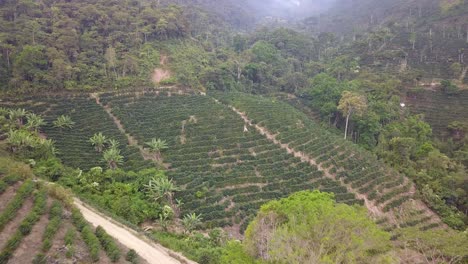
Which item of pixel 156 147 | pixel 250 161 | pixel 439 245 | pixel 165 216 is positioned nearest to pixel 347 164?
pixel 250 161

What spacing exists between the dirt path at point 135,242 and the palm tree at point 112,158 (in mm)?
9368

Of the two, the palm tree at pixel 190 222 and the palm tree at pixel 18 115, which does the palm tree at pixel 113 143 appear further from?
the palm tree at pixel 190 222

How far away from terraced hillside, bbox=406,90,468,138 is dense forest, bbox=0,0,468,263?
271 mm

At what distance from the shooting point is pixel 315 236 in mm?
17406

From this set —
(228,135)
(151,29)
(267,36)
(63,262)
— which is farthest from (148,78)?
(267,36)

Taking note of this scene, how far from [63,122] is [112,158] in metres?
8.96

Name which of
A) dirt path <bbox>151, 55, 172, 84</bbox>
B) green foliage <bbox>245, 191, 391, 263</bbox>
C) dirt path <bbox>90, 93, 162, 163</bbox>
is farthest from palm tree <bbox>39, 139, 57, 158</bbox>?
dirt path <bbox>151, 55, 172, 84</bbox>

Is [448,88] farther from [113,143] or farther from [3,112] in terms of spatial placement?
[3,112]

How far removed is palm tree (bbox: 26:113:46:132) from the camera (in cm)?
3234

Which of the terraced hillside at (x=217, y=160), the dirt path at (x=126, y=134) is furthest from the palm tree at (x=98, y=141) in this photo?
the terraced hillside at (x=217, y=160)

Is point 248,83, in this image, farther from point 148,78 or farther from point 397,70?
point 397,70

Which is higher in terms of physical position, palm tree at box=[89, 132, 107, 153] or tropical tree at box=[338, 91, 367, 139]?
palm tree at box=[89, 132, 107, 153]

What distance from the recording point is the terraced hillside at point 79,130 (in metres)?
31.2

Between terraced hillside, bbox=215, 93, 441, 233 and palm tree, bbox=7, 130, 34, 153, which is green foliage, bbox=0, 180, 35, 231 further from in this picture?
terraced hillside, bbox=215, 93, 441, 233
